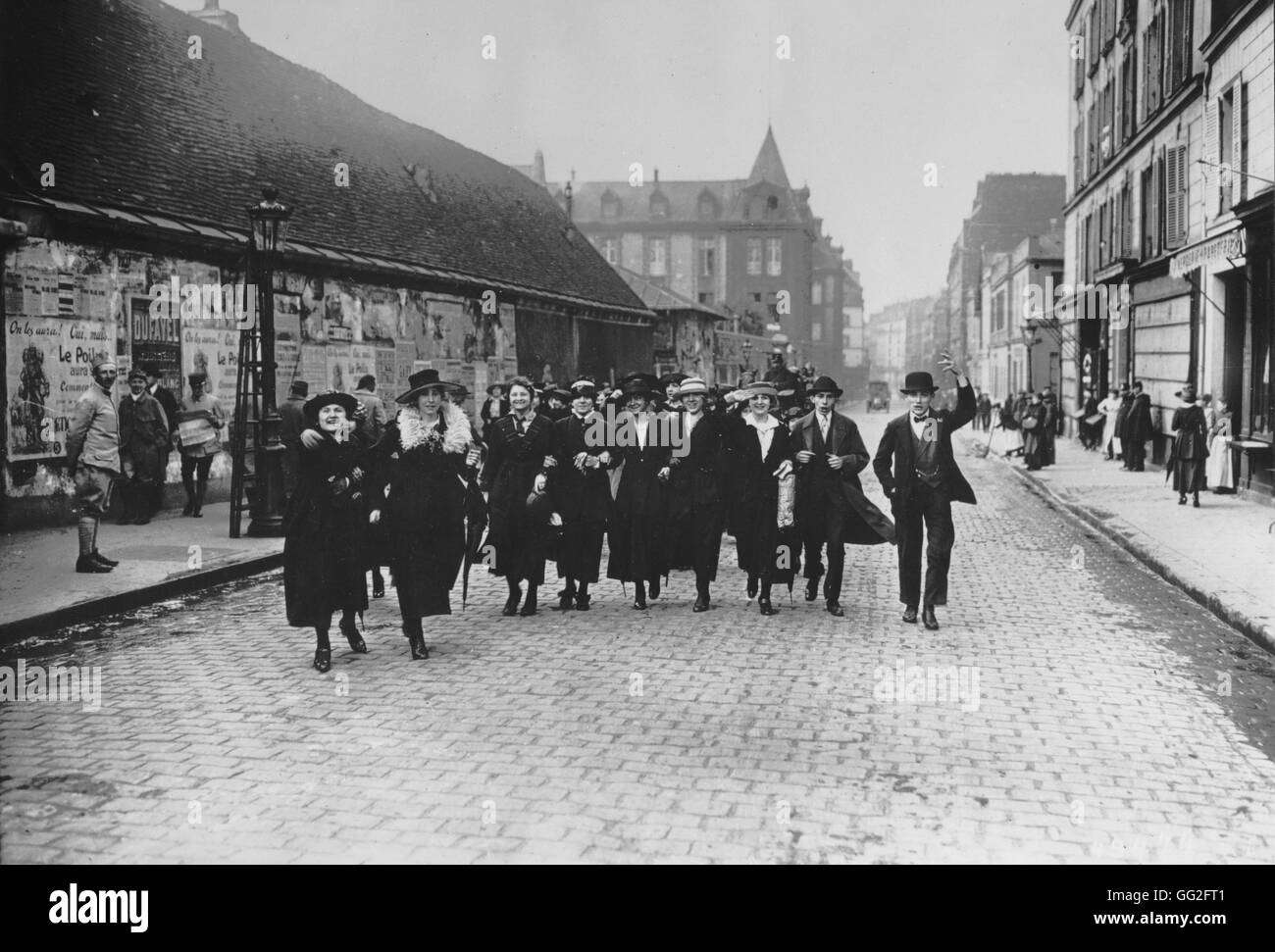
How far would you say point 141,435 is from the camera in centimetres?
1348

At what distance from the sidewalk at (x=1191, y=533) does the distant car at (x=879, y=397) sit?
49941mm

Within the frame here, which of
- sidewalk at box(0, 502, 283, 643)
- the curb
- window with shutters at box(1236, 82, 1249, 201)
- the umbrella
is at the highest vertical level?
window with shutters at box(1236, 82, 1249, 201)

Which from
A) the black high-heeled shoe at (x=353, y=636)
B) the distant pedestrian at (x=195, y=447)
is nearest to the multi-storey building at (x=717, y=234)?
the distant pedestrian at (x=195, y=447)

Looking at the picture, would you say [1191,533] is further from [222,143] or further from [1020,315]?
[1020,315]

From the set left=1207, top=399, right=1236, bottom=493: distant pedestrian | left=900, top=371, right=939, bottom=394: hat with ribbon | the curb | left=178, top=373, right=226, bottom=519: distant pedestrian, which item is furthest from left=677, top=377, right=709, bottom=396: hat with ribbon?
left=1207, top=399, right=1236, bottom=493: distant pedestrian

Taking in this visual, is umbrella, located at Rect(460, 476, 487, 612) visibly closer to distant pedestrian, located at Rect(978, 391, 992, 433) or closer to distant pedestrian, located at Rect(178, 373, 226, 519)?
distant pedestrian, located at Rect(178, 373, 226, 519)

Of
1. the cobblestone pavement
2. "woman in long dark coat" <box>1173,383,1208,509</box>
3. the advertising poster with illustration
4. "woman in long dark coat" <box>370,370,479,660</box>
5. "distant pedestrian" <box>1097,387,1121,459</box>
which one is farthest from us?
"distant pedestrian" <box>1097,387,1121,459</box>

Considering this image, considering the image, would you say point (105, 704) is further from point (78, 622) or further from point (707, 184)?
point (707, 184)

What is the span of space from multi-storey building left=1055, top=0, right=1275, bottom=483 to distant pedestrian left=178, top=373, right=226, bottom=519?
13.4m

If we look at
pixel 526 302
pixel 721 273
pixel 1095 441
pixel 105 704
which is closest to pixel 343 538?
pixel 105 704

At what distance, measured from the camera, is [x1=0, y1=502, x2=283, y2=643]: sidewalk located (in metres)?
8.66

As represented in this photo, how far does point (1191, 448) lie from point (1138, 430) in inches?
246

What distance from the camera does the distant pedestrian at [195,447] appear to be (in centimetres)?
1483

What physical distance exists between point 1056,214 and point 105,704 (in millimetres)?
69291
